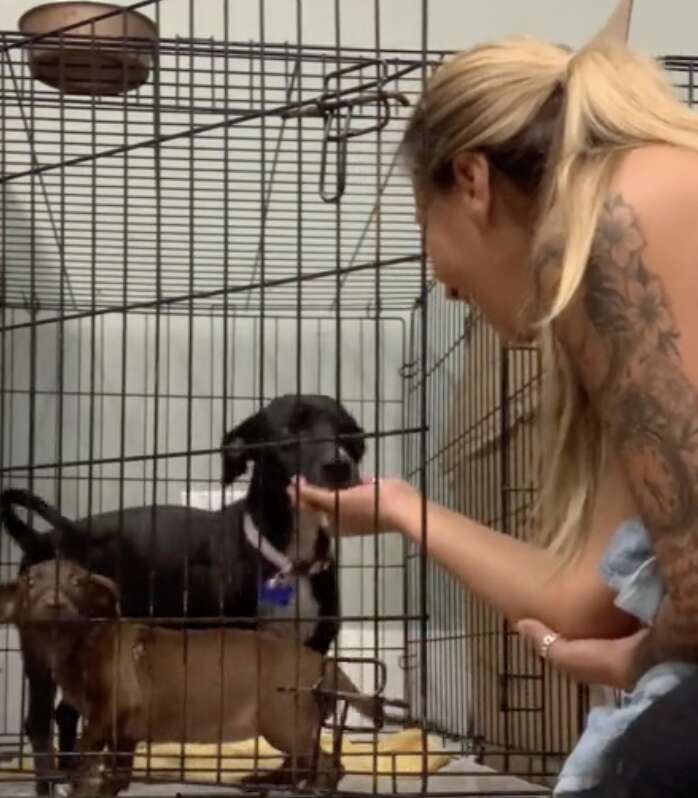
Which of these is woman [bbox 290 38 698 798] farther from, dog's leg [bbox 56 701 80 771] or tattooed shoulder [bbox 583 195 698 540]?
dog's leg [bbox 56 701 80 771]

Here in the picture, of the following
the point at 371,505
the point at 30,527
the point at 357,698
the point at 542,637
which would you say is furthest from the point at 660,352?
the point at 30,527

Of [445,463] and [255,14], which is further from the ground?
[255,14]

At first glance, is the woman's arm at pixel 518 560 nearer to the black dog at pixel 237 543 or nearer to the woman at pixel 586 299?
the woman at pixel 586 299

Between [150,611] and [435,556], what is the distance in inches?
38.5

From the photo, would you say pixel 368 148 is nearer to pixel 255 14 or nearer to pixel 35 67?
pixel 255 14

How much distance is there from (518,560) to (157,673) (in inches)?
39.8

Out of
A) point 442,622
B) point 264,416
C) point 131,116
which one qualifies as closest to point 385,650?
point 442,622

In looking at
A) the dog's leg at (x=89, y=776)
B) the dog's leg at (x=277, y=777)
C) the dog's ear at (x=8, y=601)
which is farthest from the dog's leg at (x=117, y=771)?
the dog's ear at (x=8, y=601)

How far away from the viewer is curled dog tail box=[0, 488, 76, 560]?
2.46 metres

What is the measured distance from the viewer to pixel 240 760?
2453mm

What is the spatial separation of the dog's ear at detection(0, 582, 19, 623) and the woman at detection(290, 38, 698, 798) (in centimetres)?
98

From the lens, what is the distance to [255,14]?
3.33 meters

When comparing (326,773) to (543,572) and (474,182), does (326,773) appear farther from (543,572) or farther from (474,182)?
(474,182)

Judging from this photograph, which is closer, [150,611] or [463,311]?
[150,611]
